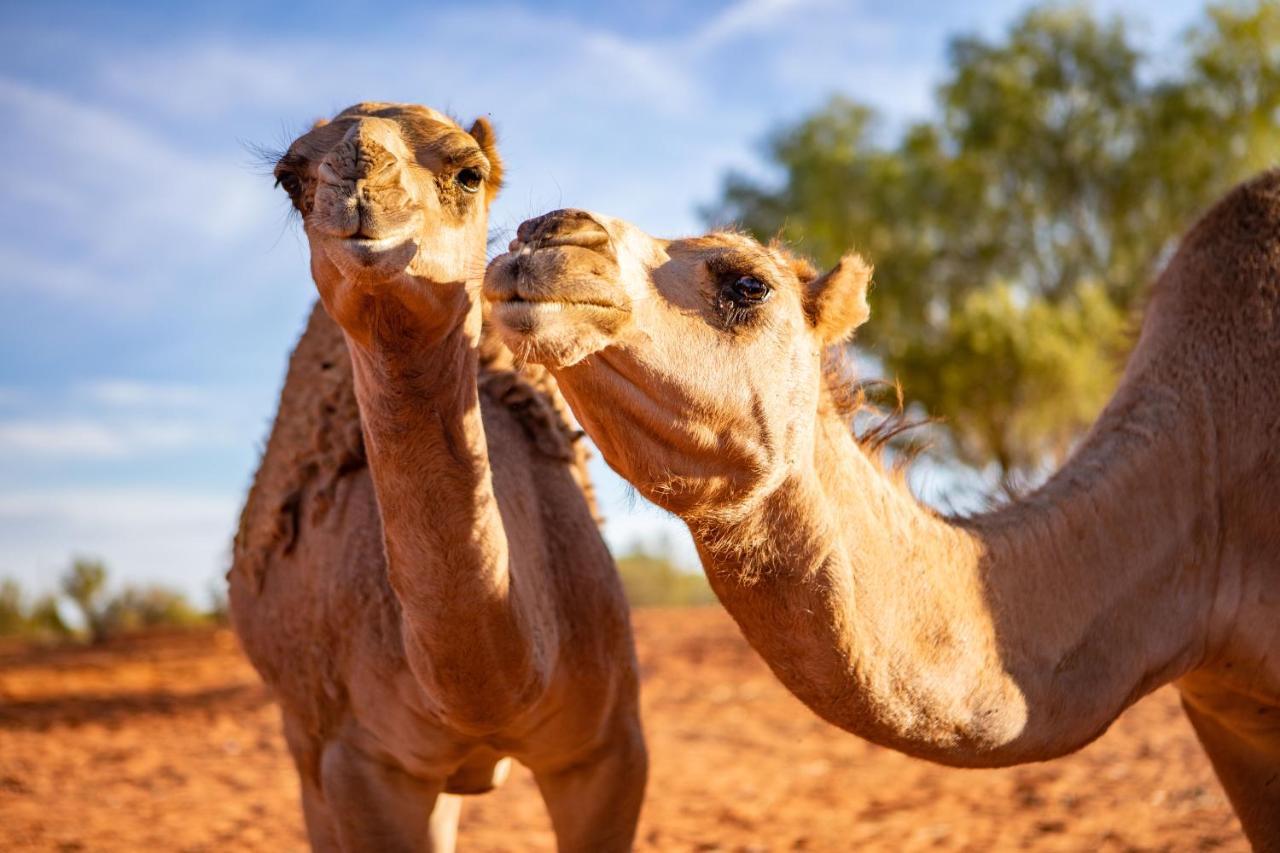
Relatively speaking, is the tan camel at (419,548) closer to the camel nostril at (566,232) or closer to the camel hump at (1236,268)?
the camel nostril at (566,232)

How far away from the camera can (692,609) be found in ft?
75.6

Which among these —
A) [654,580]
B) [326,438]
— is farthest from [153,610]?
[326,438]

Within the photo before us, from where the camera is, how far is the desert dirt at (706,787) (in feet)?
23.2

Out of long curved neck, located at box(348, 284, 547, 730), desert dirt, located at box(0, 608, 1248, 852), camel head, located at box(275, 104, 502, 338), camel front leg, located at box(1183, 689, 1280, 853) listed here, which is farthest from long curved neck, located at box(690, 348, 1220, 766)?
desert dirt, located at box(0, 608, 1248, 852)

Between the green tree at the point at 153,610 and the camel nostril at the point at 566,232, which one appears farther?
the green tree at the point at 153,610

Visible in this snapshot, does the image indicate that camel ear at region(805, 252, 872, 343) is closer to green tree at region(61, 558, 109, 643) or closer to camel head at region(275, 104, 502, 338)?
camel head at region(275, 104, 502, 338)

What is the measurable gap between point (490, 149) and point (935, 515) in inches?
72.7


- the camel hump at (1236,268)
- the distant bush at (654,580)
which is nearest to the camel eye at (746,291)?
the camel hump at (1236,268)

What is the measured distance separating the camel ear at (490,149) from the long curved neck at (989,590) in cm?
146

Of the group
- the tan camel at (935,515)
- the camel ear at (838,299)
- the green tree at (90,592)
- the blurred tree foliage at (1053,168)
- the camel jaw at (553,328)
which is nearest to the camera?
the camel jaw at (553,328)

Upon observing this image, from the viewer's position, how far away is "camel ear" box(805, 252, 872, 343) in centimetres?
313

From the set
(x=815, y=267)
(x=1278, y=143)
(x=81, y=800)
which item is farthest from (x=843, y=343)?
A: (x=1278, y=143)

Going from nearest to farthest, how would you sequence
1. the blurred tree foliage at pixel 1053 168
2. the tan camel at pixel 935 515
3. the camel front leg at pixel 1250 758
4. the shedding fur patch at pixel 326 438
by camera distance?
the tan camel at pixel 935 515 → the camel front leg at pixel 1250 758 → the shedding fur patch at pixel 326 438 → the blurred tree foliage at pixel 1053 168

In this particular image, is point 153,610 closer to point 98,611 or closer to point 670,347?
point 98,611
